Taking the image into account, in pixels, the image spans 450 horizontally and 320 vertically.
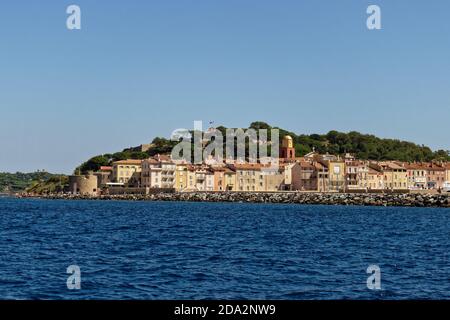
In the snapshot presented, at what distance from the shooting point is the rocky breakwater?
290ft

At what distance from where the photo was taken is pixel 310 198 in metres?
102

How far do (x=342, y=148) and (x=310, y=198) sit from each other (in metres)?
74.6

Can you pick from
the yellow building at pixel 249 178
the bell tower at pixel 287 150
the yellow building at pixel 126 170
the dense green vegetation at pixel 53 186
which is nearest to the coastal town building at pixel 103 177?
the yellow building at pixel 126 170

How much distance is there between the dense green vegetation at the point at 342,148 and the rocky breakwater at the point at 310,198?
2762 centimetres

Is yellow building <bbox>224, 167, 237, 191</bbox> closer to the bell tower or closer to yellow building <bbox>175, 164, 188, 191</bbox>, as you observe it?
yellow building <bbox>175, 164, 188, 191</bbox>

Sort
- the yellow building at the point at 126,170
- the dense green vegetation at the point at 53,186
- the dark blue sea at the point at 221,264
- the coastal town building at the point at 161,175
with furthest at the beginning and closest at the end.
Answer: the dense green vegetation at the point at 53,186 < the yellow building at the point at 126,170 < the coastal town building at the point at 161,175 < the dark blue sea at the point at 221,264

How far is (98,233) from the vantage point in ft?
116

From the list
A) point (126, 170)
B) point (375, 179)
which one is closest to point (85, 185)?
point (126, 170)

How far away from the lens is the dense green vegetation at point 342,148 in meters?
162

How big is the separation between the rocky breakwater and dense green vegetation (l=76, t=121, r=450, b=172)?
2762 centimetres

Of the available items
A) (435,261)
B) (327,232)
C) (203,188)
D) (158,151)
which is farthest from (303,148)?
(435,261)

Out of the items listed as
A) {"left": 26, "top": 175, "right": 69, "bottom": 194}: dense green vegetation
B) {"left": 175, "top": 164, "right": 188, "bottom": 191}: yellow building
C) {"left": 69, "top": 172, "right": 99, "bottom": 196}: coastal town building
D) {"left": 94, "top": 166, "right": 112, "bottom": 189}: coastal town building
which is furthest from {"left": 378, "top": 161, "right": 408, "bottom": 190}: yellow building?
{"left": 26, "top": 175, "right": 69, "bottom": 194}: dense green vegetation

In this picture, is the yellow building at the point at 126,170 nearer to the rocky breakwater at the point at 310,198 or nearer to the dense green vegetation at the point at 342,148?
the rocky breakwater at the point at 310,198

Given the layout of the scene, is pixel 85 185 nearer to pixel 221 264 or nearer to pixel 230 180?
pixel 230 180
